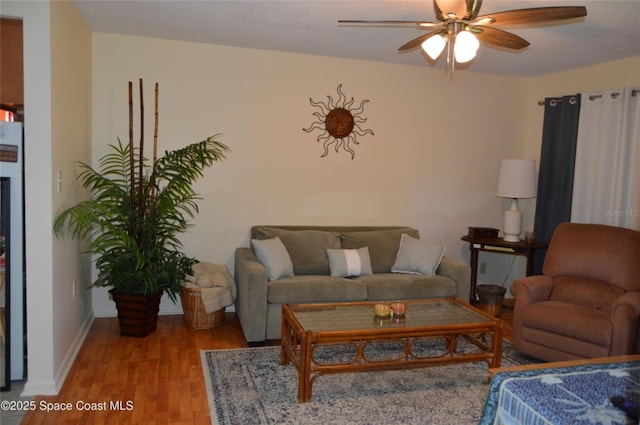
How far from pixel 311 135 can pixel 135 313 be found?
223 cm

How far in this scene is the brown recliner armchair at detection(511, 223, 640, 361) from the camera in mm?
3242

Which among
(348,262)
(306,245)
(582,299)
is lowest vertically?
(582,299)

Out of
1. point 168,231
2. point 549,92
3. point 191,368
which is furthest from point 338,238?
point 549,92

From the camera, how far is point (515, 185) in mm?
4789

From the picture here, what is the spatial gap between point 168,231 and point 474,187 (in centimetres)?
324

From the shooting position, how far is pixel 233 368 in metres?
3.31

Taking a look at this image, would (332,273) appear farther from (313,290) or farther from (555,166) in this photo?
(555,166)

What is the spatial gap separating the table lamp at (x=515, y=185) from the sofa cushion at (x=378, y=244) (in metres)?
1.15

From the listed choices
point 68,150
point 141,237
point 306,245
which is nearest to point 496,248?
point 306,245

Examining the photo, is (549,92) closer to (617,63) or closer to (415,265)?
(617,63)

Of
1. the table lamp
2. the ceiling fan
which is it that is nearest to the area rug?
the table lamp

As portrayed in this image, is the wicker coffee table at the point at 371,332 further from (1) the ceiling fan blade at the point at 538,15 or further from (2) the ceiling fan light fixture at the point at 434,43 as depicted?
(1) the ceiling fan blade at the point at 538,15

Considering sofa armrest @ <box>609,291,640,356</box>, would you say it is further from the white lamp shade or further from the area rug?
the white lamp shade

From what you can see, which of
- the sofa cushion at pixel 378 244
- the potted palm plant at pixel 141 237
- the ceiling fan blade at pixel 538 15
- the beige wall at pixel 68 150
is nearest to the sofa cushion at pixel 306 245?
the sofa cushion at pixel 378 244
